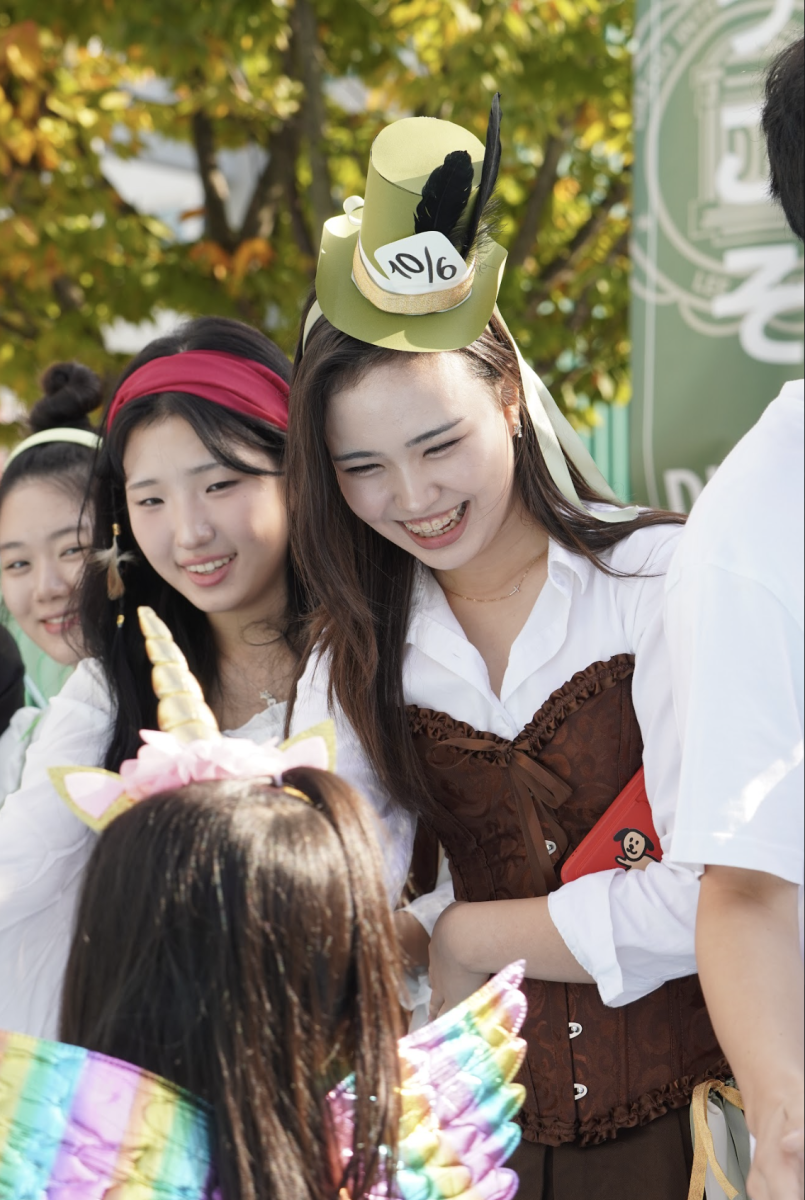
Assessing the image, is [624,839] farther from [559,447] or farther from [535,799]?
[559,447]

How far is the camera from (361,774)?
6.35ft

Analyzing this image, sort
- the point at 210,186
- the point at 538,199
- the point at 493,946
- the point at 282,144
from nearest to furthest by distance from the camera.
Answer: the point at 493,946 < the point at 538,199 < the point at 282,144 < the point at 210,186

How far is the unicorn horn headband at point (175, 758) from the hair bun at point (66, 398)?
65.6 inches

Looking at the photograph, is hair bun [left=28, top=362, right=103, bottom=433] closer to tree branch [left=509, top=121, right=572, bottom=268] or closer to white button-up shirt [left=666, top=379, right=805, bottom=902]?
white button-up shirt [left=666, top=379, right=805, bottom=902]

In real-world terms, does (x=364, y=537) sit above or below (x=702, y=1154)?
above

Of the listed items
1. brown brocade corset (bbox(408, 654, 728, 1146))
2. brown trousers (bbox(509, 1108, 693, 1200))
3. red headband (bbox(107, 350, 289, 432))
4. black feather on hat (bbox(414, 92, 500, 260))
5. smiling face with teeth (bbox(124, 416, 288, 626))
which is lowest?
brown trousers (bbox(509, 1108, 693, 1200))

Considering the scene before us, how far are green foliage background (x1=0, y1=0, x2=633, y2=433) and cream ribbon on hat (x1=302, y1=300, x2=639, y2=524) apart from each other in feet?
8.39

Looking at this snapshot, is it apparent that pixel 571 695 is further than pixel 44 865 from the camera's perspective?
No

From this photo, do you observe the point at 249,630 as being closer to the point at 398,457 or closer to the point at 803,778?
the point at 398,457

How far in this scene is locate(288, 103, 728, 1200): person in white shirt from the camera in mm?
1756

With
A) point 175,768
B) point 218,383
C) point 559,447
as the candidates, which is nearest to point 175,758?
point 175,768

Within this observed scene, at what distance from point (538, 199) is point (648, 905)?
4096 mm

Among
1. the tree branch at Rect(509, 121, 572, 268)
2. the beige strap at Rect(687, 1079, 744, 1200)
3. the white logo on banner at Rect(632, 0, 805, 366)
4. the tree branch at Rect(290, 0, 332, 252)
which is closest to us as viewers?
the beige strap at Rect(687, 1079, 744, 1200)

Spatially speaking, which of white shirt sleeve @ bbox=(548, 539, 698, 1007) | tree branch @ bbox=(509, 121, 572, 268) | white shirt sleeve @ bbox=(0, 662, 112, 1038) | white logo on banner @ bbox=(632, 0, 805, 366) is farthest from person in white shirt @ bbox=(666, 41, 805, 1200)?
tree branch @ bbox=(509, 121, 572, 268)
